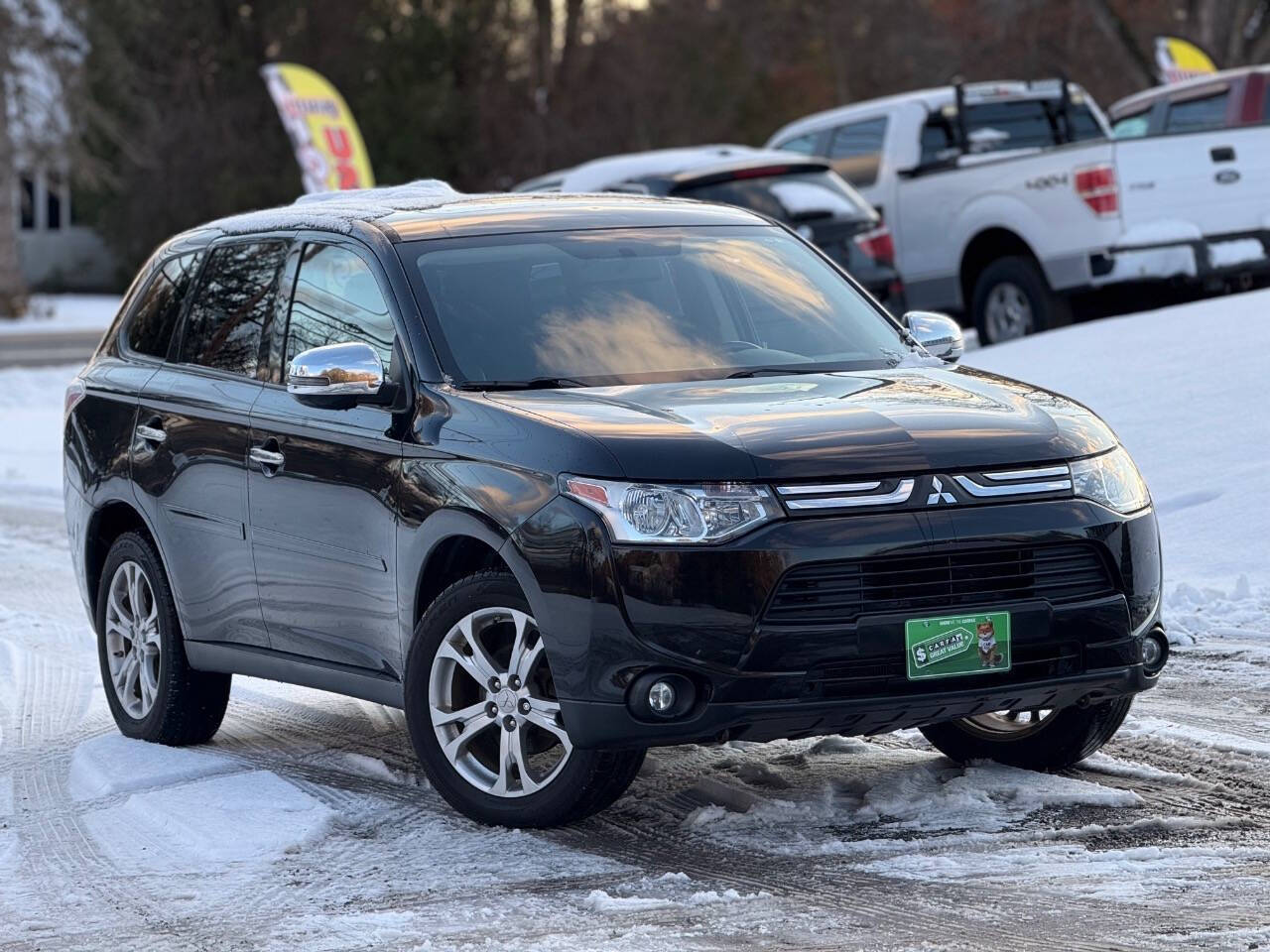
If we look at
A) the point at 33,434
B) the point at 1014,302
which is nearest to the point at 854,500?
the point at 1014,302

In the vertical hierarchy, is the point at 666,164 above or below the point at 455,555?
above

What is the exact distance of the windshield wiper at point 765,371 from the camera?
637cm

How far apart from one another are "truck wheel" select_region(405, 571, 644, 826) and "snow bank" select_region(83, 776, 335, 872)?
1.46ft

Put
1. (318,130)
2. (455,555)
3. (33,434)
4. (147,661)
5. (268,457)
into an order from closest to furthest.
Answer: (455,555)
(268,457)
(147,661)
(33,434)
(318,130)

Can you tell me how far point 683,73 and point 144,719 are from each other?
149ft

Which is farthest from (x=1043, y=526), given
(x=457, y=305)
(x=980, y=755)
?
(x=457, y=305)

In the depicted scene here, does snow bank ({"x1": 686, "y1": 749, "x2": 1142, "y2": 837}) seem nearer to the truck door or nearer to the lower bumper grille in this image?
the lower bumper grille

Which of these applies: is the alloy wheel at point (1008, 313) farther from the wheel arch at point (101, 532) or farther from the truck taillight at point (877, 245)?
the wheel arch at point (101, 532)

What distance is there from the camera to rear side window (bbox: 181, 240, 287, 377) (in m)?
7.13

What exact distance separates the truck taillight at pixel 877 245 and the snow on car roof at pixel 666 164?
0.78m

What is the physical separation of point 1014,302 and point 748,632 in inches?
445

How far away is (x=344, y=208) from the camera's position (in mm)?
7164

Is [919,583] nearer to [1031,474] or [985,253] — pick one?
[1031,474]

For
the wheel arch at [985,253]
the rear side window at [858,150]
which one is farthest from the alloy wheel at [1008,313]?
the rear side window at [858,150]
